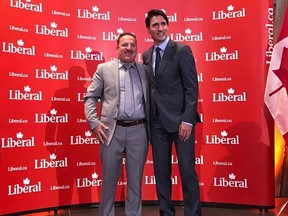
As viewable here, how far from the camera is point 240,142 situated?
3664 mm

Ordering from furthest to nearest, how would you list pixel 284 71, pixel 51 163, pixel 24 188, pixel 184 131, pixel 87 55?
pixel 87 55 < pixel 51 163 < pixel 24 188 < pixel 284 71 < pixel 184 131

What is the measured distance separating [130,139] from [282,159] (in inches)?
98.2

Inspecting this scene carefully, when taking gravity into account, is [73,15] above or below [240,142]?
above

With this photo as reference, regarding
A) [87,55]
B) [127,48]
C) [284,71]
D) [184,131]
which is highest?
[87,55]

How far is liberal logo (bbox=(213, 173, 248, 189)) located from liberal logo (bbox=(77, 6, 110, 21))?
2.25 meters

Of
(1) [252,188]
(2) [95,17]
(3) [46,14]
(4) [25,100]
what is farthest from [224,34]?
(4) [25,100]

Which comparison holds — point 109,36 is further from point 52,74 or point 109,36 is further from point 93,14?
point 52,74

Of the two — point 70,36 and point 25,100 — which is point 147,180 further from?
point 70,36

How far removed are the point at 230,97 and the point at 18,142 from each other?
2301 mm

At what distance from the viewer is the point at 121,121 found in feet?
8.98

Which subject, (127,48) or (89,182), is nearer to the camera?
(127,48)

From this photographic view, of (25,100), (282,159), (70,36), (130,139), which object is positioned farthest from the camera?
(282,159)

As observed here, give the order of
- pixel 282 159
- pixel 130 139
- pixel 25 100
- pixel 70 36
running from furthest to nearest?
1. pixel 282 159
2. pixel 70 36
3. pixel 25 100
4. pixel 130 139

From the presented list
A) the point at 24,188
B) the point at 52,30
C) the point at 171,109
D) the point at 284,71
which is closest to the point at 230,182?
the point at 284,71
